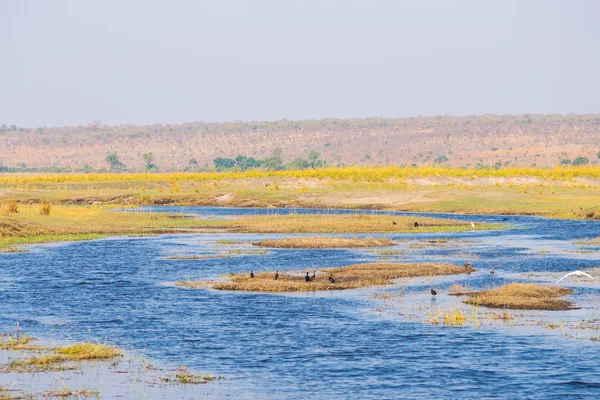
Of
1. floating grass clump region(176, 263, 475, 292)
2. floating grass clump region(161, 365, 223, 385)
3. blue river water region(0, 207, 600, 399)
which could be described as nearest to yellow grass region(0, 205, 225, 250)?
blue river water region(0, 207, 600, 399)

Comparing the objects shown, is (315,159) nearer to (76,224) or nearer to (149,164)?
(149,164)

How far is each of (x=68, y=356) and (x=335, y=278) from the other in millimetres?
13067

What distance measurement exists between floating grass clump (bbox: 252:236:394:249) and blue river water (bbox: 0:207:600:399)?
4616 mm

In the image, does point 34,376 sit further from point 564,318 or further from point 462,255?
point 462,255

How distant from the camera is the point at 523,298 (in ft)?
85.4

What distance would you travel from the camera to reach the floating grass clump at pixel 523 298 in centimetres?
2534

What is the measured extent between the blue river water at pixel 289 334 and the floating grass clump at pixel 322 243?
15.1ft

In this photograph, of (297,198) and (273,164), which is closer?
(297,198)

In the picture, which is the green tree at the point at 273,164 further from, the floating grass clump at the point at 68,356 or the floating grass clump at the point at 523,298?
the floating grass clump at the point at 68,356

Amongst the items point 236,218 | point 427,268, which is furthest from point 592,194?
point 427,268

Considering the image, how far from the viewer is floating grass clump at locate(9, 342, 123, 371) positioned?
18.2 meters

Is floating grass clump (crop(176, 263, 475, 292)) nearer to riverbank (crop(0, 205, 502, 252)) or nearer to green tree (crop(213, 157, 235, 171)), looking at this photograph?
riverbank (crop(0, 205, 502, 252))

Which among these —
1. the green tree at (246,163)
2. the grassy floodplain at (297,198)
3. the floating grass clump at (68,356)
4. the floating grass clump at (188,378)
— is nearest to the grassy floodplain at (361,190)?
the grassy floodplain at (297,198)

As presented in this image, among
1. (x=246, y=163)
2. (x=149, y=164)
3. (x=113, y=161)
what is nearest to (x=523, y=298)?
(x=246, y=163)
